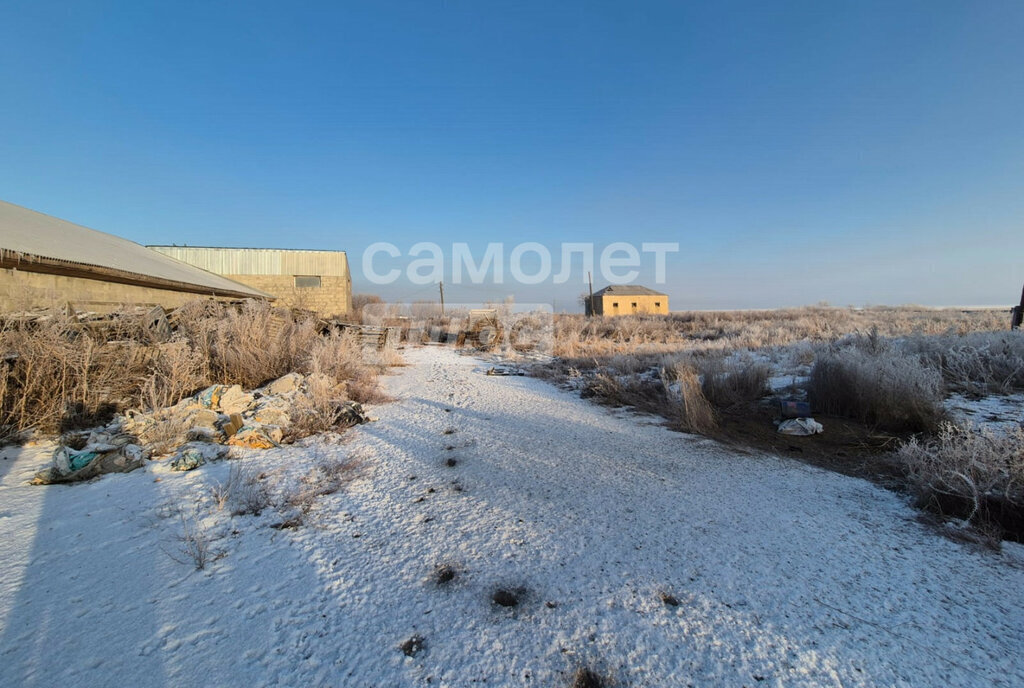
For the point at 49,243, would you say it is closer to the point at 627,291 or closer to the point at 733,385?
the point at 733,385

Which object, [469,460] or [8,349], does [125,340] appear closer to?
[8,349]

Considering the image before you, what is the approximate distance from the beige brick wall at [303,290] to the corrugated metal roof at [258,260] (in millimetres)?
324

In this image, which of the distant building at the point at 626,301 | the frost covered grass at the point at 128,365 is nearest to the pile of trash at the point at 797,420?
the frost covered grass at the point at 128,365

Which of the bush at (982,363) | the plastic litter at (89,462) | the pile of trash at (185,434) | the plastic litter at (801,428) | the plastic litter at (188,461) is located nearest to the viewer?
the plastic litter at (89,462)

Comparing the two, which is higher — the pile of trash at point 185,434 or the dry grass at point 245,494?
the pile of trash at point 185,434

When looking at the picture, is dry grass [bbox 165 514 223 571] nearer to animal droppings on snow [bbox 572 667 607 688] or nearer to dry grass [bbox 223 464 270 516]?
dry grass [bbox 223 464 270 516]

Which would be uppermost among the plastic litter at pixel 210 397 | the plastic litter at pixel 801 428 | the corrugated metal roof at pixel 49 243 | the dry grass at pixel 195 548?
the corrugated metal roof at pixel 49 243

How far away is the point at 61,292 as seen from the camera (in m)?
7.41

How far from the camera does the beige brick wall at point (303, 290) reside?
78.3 ft

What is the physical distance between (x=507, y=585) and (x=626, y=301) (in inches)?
1658

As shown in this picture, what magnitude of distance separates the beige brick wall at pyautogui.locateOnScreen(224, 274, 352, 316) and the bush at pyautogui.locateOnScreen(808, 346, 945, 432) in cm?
2440

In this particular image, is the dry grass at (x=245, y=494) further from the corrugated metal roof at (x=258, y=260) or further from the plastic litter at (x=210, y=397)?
the corrugated metal roof at (x=258, y=260)

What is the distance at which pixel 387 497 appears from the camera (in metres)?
3.16

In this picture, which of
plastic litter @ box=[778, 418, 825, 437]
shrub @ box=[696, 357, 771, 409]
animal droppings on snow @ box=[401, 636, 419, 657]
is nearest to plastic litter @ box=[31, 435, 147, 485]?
animal droppings on snow @ box=[401, 636, 419, 657]
